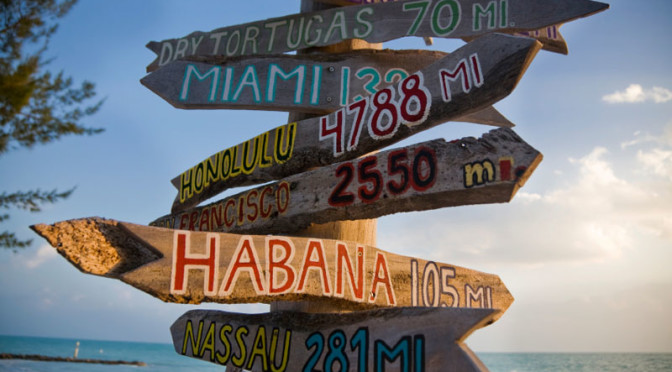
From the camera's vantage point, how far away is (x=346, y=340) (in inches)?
99.7

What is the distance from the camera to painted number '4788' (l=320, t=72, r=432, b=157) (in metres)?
2.92

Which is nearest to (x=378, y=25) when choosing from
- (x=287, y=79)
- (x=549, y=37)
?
(x=287, y=79)

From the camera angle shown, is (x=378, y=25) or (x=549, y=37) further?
(x=549, y=37)

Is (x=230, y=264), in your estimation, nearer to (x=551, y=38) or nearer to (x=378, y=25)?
(x=378, y=25)

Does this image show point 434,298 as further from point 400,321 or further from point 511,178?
point 511,178

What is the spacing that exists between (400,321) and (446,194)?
0.65 m

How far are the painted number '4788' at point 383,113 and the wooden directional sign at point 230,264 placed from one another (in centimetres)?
68

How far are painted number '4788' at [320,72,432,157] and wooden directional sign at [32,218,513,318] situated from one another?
676 millimetres

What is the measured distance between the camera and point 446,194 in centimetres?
257

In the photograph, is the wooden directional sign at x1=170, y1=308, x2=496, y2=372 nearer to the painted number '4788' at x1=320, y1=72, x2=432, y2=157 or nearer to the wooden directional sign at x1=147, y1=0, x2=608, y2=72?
the painted number '4788' at x1=320, y1=72, x2=432, y2=157

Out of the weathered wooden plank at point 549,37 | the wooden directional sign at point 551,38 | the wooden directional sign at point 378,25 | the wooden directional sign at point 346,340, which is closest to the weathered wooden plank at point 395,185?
the wooden directional sign at point 346,340

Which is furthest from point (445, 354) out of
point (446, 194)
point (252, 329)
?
point (252, 329)

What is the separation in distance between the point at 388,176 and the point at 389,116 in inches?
16.6

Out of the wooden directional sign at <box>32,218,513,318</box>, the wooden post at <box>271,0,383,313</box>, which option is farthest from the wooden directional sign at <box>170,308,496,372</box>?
the wooden post at <box>271,0,383,313</box>
